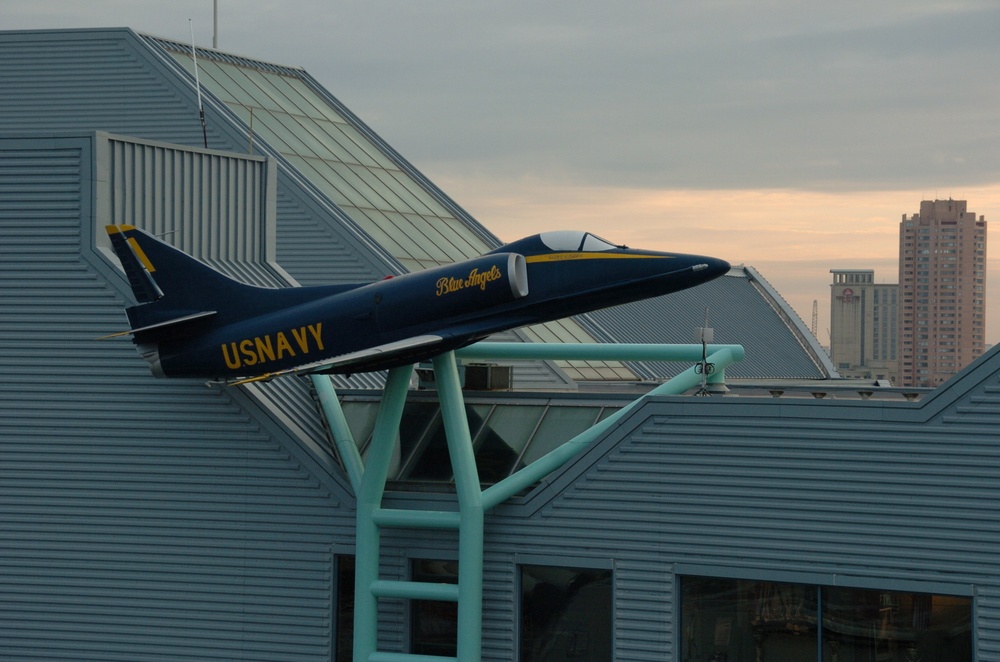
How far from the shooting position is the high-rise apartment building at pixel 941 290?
18300 cm

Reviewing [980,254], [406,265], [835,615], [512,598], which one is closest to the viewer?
[835,615]

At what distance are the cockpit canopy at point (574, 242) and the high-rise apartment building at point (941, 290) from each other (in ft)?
544

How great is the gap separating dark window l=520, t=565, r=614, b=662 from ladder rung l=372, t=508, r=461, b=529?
1.58 m

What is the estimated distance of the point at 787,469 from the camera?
22.4 metres

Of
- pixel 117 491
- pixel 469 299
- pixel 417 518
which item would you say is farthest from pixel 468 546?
pixel 117 491

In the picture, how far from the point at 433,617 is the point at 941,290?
172 metres

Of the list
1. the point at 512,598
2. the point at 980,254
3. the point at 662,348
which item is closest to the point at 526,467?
the point at 512,598

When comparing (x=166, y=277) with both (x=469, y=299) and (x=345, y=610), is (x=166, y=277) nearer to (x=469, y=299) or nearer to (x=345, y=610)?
(x=469, y=299)

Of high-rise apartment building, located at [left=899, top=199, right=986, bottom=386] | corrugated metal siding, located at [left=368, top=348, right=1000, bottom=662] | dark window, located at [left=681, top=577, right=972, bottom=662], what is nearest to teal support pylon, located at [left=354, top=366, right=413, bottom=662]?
corrugated metal siding, located at [left=368, top=348, right=1000, bottom=662]

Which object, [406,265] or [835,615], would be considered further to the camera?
[406,265]

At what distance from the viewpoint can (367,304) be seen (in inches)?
940

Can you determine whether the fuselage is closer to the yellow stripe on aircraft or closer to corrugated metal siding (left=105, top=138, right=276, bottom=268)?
the yellow stripe on aircraft

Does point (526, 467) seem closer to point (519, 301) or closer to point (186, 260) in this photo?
point (519, 301)

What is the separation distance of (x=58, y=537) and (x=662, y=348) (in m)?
12.4
